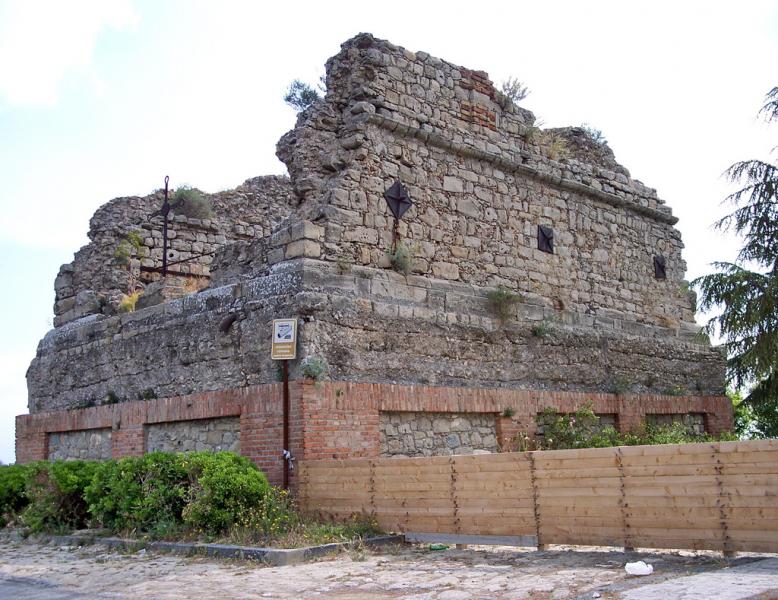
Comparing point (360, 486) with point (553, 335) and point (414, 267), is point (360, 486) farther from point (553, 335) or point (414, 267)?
point (553, 335)

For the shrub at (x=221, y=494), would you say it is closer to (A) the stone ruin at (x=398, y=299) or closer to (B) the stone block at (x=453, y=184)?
(A) the stone ruin at (x=398, y=299)

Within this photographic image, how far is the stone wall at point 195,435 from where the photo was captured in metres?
11.4

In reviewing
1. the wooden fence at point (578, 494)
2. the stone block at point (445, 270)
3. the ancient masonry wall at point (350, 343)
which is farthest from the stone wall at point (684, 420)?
the wooden fence at point (578, 494)

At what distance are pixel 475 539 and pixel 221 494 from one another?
2811mm

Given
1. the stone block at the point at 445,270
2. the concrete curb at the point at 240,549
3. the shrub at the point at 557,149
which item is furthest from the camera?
the shrub at the point at 557,149

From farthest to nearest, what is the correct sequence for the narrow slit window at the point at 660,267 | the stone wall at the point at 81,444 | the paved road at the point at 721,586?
the narrow slit window at the point at 660,267
the stone wall at the point at 81,444
the paved road at the point at 721,586

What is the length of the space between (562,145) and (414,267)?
14.8ft

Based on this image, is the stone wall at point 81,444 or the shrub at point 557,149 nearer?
the stone wall at point 81,444

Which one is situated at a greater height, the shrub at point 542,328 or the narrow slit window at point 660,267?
the narrow slit window at point 660,267

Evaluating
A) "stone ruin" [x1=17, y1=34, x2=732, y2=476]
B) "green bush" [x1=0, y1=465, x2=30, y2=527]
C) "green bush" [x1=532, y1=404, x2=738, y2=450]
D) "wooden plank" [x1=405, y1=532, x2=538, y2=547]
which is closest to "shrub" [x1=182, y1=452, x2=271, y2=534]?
"stone ruin" [x1=17, y1=34, x2=732, y2=476]

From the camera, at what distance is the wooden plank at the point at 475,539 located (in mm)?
8703

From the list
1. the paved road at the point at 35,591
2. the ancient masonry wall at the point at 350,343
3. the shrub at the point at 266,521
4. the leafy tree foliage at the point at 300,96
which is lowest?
the paved road at the point at 35,591

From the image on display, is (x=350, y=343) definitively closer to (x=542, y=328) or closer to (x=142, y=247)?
(x=542, y=328)

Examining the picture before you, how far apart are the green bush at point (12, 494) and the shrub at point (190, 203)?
5.68m
